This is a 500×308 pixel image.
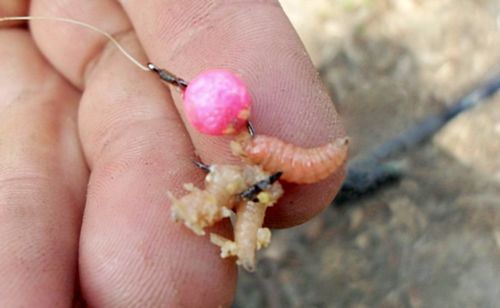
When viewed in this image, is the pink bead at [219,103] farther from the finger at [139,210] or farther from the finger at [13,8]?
the finger at [13,8]

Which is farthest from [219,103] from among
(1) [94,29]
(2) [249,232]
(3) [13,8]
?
(3) [13,8]

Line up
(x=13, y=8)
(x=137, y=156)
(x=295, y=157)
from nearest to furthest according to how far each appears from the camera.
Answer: (x=295, y=157), (x=137, y=156), (x=13, y=8)

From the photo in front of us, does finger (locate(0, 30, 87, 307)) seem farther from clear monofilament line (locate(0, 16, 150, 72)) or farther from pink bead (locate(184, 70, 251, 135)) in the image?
pink bead (locate(184, 70, 251, 135))

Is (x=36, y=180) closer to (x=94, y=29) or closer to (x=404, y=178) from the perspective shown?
(x=94, y=29)

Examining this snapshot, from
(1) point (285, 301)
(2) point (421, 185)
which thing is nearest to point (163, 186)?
(1) point (285, 301)

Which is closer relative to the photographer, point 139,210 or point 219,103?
point 219,103
